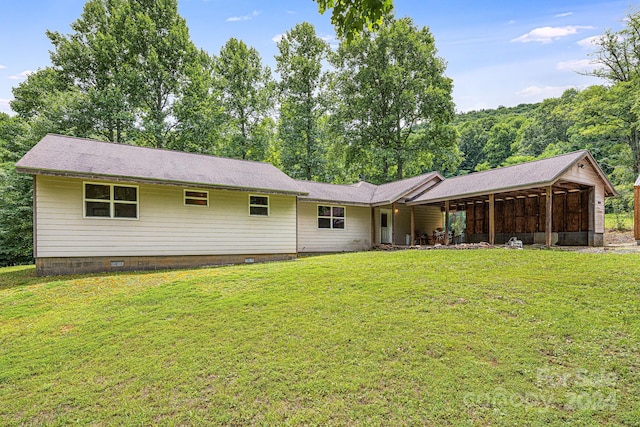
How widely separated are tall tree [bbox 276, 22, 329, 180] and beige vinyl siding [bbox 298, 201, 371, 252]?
10.9m

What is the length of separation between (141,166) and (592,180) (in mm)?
17116

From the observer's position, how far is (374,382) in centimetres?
350

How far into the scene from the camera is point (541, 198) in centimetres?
1548

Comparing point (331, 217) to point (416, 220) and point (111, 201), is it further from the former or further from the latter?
point (111, 201)

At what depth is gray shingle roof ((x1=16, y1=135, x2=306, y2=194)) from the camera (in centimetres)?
930

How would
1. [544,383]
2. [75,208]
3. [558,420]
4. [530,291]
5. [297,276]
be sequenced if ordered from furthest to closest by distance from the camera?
[75,208]
[297,276]
[530,291]
[544,383]
[558,420]

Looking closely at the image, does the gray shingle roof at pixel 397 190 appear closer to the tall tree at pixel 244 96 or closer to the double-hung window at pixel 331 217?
the double-hung window at pixel 331 217

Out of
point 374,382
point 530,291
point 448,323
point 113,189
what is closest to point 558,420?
point 374,382

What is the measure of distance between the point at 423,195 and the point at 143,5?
22961mm

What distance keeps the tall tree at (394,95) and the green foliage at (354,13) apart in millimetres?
22548

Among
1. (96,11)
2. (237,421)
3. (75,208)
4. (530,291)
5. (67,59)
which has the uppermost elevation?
(96,11)

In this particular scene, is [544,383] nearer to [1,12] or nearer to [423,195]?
[423,195]

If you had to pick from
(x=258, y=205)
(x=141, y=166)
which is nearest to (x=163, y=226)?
(x=141, y=166)

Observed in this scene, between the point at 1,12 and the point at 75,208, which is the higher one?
the point at 1,12
